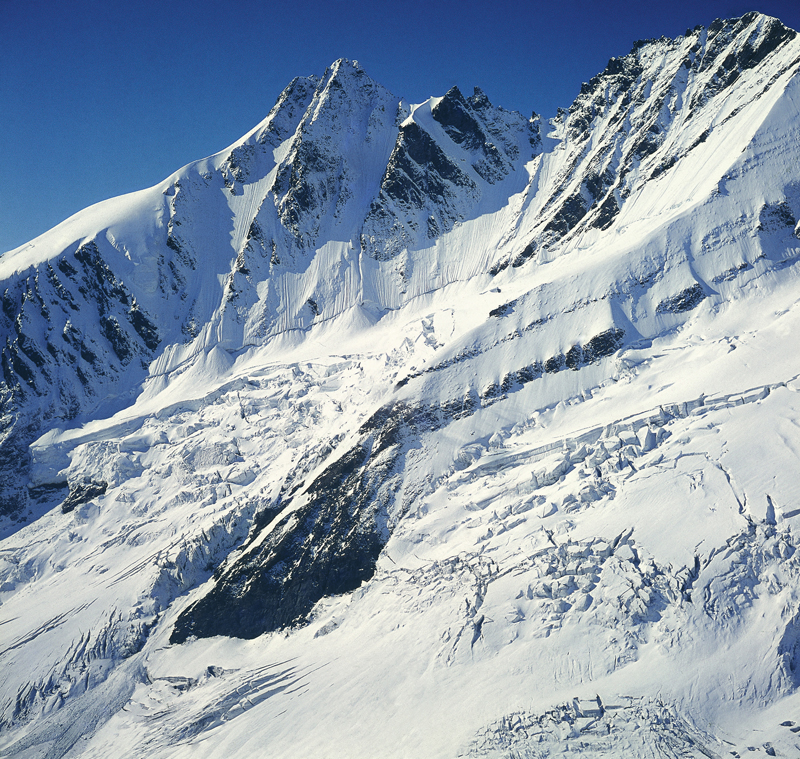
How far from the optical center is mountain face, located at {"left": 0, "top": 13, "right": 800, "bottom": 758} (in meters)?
47.0

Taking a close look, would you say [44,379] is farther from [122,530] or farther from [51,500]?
[122,530]

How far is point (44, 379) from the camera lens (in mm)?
110438

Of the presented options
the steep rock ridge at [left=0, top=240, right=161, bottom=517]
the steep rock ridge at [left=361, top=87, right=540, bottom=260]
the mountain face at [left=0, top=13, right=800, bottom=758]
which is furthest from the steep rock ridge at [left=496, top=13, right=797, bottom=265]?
the steep rock ridge at [left=0, top=240, right=161, bottom=517]

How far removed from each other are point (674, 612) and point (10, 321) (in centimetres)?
12455

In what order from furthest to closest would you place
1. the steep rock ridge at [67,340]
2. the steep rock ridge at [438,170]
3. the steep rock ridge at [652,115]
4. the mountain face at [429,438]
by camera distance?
the steep rock ridge at [438,170] < the steep rock ridge at [67,340] < the steep rock ridge at [652,115] < the mountain face at [429,438]

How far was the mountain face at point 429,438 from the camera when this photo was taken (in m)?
47.0

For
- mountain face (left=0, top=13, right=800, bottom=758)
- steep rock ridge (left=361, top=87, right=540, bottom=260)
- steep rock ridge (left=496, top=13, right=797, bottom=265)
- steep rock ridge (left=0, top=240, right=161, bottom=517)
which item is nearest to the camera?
mountain face (left=0, top=13, right=800, bottom=758)

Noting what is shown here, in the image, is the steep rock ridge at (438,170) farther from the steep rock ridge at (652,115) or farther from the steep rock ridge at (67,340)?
the steep rock ridge at (67,340)

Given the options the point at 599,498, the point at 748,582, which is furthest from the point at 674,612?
the point at 599,498

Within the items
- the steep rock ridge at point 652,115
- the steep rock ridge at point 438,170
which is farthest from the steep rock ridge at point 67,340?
the steep rock ridge at point 652,115

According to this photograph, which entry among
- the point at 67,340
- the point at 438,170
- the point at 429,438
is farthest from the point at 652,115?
the point at 67,340

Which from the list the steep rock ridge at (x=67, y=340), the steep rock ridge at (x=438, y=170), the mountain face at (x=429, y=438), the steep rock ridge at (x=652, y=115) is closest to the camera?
the mountain face at (x=429, y=438)

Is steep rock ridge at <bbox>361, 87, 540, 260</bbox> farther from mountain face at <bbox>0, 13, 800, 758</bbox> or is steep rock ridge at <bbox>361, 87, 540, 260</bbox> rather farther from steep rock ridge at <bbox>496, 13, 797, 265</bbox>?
steep rock ridge at <bbox>496, 13, 797, 265</bbox>

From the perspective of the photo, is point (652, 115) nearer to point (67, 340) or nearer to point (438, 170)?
point (438, 170)
